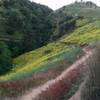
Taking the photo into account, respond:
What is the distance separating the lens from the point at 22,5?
108 metres

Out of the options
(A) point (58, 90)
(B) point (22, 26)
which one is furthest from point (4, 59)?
(A) point (58, 90)

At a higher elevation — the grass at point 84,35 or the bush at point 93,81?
the bush at point 93,81

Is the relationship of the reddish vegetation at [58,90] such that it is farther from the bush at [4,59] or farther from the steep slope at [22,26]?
the steep slope at [22,26]

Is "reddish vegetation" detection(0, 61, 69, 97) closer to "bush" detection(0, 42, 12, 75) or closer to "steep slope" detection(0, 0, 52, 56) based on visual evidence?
"bush" detection(0, 42, 12, 75)

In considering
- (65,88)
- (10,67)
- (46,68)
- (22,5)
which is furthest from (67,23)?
(65,88)

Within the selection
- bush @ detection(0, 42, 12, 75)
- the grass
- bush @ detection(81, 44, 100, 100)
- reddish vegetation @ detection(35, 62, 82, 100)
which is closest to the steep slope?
bush @ detection(0, 42, 12, 75)

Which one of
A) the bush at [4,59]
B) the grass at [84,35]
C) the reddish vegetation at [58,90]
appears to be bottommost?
the bush at [4,59]

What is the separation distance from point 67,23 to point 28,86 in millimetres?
72662

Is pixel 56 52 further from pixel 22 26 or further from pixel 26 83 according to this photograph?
pixel 26 83

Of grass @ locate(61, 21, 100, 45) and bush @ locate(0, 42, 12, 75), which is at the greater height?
grass @ locate(61, 21, 100, 45)

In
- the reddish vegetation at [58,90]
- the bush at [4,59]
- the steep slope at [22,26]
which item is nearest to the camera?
the reddish vegetation at [58,90]

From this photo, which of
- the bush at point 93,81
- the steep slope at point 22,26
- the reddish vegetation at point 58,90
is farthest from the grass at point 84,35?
the bush at point 93,81

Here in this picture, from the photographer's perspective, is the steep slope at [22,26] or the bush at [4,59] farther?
the steep slope at [22,26]

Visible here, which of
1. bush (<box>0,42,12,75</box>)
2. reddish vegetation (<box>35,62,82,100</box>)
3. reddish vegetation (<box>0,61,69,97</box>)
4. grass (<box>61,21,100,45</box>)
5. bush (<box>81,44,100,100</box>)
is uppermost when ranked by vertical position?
bush (<box>81,44,100,100</box>)
